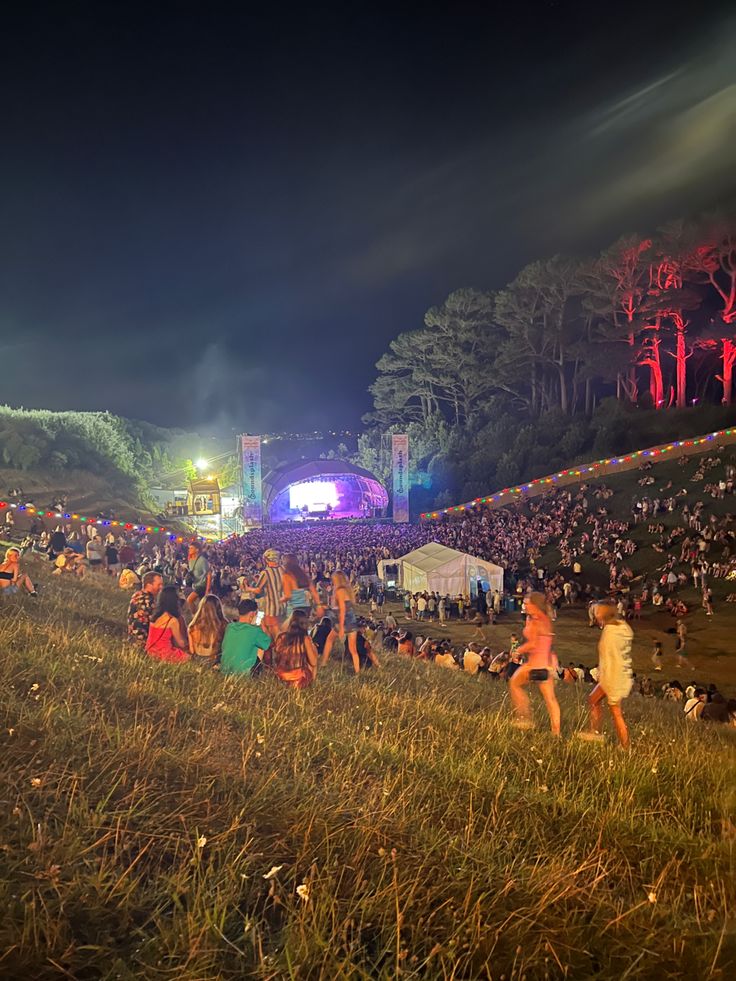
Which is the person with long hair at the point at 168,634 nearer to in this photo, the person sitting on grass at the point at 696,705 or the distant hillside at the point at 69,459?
the person sitting on grass at the point at 696,705

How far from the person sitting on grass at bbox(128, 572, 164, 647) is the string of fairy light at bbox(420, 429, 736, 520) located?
32.4m

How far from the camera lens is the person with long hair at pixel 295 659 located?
21.1 feet

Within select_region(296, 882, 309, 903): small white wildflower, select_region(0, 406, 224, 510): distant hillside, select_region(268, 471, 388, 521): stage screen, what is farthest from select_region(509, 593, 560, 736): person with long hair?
select_region(268, 471, 388, 521): stage screen

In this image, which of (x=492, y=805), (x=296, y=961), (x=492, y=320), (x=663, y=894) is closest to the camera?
(x=296, y=961)

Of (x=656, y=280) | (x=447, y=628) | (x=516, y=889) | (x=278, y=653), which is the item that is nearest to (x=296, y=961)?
(x=516, y=889)

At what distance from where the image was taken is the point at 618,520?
27.7 metres

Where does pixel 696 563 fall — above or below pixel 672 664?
above

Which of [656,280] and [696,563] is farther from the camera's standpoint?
[656,280]

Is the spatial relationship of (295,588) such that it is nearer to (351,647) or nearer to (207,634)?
(351,647)

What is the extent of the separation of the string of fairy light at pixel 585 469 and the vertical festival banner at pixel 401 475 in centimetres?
218

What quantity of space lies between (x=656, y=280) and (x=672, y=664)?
126 feet

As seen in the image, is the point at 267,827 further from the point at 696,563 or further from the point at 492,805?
the point at 696,563

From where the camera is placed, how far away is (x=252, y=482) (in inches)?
1752

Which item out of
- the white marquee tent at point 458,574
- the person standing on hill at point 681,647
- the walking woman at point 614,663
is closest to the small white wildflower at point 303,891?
the walking woman at point 614,663
